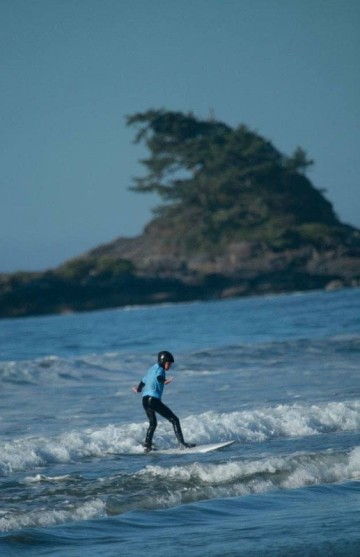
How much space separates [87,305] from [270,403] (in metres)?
73.9

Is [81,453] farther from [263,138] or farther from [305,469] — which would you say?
[263,138]

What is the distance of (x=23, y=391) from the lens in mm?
22812

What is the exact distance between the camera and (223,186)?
101562mm

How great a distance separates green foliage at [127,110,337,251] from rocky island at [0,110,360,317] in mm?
95

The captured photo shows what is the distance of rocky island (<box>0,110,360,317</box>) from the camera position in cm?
9050

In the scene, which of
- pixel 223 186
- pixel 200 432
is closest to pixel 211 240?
pixel 223 186

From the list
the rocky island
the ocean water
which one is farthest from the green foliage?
the ocean water

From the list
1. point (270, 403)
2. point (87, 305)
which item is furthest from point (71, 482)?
point (87, 305)

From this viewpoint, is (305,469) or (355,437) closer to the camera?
(305,469)

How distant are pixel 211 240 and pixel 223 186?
216 inches

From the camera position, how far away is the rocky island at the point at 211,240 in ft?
297

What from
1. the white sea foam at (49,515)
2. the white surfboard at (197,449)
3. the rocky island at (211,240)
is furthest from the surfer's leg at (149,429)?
the rocky island at (211,240)

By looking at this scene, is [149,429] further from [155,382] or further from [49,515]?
[49,515]

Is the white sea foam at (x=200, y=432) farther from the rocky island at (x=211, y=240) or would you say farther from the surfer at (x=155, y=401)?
the rocky island at (x=211, y=240)
